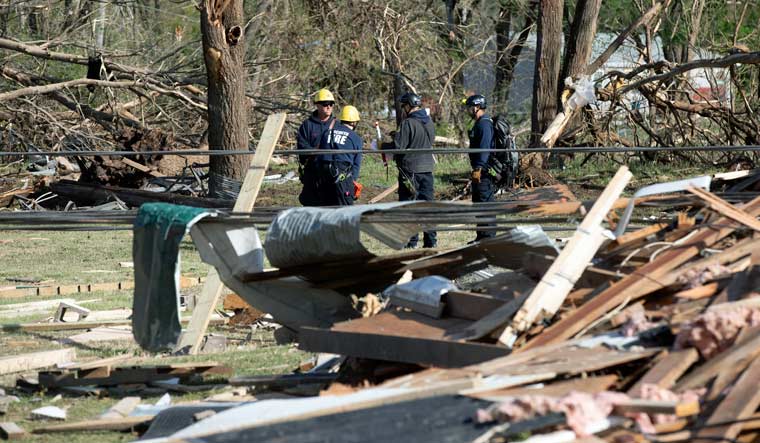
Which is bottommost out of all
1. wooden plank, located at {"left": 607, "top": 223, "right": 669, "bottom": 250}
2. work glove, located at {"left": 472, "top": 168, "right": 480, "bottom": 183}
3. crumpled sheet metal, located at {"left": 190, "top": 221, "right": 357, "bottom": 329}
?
work glove, located at {"left": 472, "top": 168, "right": 480, "bottom": 183}

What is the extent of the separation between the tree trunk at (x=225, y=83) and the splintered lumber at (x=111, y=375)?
9.46 metres

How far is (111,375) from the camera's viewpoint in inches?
276

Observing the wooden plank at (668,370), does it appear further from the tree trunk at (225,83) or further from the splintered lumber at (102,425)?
the tree trunk at (225,83)

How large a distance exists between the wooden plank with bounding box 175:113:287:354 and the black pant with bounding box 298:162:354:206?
→ 3.17 m

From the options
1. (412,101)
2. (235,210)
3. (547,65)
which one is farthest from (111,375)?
(547,65)

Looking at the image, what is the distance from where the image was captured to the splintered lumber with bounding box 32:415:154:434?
19.1ft

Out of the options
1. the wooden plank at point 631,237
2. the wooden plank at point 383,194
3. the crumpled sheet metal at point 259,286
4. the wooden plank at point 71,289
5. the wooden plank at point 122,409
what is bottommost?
the wooden plank at point 71,289

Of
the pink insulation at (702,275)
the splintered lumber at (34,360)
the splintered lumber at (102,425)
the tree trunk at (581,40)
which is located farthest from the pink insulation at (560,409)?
the tree trunk at (581,40)

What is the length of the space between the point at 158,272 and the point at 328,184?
509 cm

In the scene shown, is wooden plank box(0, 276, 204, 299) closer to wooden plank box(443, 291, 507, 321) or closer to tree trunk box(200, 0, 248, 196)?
tree trunk box(200, 0, 248, 196)

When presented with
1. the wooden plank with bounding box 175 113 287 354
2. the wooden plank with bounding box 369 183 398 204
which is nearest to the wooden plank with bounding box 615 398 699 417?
the wooden plank with bounding box 175 113 287 354

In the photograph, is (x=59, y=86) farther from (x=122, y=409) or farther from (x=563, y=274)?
(x=563, y=274)

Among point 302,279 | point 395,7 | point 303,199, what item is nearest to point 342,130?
point 303,199

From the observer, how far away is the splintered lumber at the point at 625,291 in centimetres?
536
